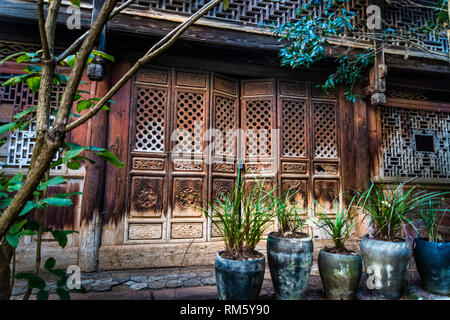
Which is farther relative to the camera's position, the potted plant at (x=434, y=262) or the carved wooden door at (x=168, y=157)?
the carved wooden door at (x=168, y=157)

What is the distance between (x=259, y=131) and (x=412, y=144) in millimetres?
2868

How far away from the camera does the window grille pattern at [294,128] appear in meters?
4.44

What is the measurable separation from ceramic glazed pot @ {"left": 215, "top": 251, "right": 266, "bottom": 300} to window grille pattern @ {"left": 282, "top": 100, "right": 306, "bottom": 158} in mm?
2583

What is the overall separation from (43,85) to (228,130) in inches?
130

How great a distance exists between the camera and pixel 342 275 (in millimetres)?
2381

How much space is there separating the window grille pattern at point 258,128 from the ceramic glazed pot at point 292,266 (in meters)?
2.16

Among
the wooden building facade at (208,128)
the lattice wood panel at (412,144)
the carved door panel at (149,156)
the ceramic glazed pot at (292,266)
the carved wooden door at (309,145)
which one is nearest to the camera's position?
the ceramic glazed pot at (292,266)

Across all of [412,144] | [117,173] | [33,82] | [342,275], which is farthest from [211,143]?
[412,144]

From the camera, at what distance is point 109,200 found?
12.1 ft

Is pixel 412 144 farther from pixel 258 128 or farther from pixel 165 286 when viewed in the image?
pixel 165 286

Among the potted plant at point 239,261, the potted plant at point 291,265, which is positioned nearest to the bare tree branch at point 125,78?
the potted plant at point 239,261

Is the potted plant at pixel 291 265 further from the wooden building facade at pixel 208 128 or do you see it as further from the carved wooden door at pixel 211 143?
the carved wooden door at pixel 211 143
